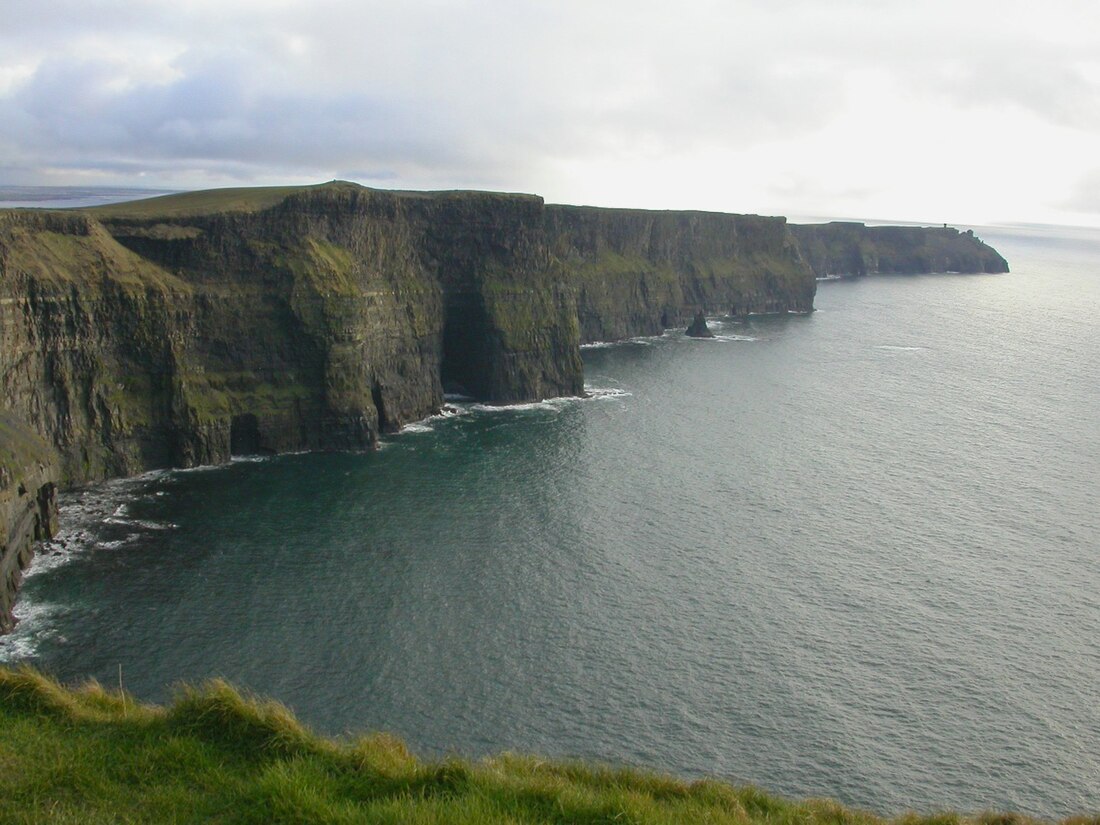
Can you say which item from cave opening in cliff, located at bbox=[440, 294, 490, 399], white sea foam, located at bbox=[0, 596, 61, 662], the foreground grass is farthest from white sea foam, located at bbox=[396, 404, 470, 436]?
the foreground grass

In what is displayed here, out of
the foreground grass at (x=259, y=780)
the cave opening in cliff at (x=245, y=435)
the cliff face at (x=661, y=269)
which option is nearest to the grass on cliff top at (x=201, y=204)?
the cave opening in cliff at (x=245, y=435)

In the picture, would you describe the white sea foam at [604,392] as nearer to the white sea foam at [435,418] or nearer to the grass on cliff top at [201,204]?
the white sea foam at [435,418]

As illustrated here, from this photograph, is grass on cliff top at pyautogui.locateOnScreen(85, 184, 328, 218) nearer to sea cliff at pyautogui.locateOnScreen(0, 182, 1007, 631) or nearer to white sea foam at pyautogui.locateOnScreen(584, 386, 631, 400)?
sea cliff at pyautogui.locateOnScreen(0, 182, 1007, 631)

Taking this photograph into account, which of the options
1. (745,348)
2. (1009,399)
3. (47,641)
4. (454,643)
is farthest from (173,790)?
(745,348)

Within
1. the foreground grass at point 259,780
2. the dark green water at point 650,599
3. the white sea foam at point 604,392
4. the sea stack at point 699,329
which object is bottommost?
the dark green water at point 650,599

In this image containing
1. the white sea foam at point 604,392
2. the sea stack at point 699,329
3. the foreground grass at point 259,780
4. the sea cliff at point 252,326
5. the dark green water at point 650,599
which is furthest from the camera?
the sea stack at point 699,329
